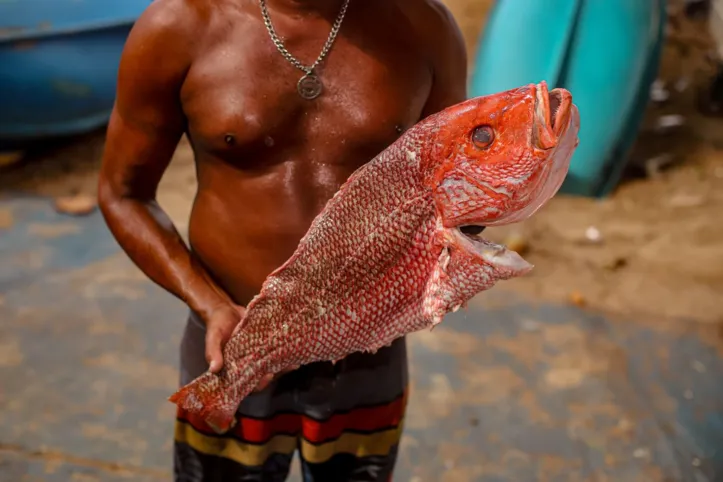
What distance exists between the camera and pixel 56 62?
452cm

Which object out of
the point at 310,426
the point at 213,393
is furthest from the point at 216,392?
the point at 310,426

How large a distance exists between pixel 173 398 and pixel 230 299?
22cm

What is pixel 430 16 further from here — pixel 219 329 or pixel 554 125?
pixel 219 329

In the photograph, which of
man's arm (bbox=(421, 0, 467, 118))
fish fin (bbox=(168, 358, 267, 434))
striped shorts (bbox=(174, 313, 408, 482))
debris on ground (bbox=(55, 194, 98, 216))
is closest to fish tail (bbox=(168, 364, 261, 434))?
fish fin (bbox=(168, 358, 267, 434))

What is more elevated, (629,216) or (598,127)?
(598,127)

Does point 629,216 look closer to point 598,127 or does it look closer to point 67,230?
point 598,127

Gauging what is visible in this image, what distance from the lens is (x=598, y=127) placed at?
415 cm

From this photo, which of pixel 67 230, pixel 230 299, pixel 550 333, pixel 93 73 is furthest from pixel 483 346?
pixel 93 73

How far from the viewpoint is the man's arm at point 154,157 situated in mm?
1177

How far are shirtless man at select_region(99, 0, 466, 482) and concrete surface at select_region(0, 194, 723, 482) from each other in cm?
135

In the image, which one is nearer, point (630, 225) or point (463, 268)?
point (463, 268)

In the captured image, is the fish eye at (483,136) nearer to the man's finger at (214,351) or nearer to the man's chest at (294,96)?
the man's chest at (294,96)

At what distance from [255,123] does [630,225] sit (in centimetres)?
338

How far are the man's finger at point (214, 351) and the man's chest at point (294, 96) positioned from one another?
0.31 metres
